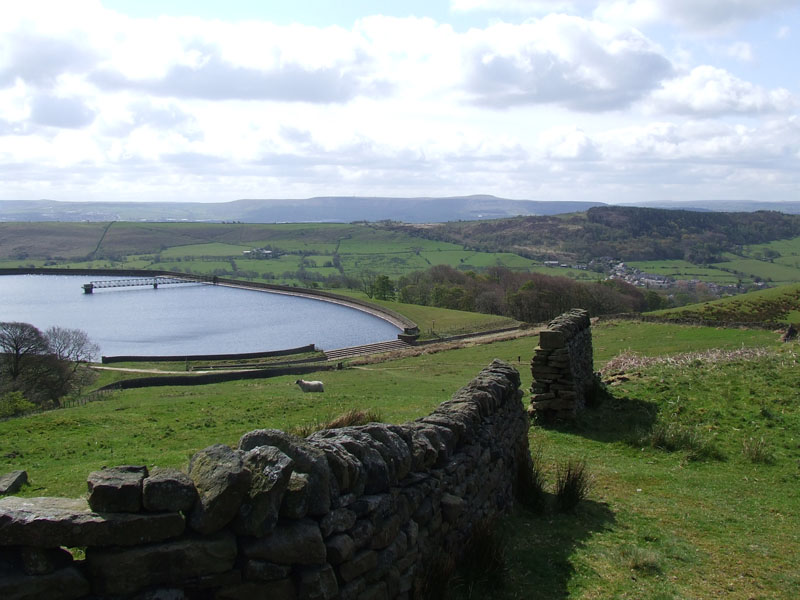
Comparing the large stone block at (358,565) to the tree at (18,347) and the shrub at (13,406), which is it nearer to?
the shrub at (13,406)

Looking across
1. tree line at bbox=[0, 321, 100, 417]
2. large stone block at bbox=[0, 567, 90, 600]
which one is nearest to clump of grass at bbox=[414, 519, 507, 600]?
large stone block at bbox=[0, 567, 90, 600]

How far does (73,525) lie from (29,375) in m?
36.0

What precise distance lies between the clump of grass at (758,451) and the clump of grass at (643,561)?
640cm

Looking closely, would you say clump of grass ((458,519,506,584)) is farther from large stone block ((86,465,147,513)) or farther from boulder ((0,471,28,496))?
boulder ((0,471,28,496))

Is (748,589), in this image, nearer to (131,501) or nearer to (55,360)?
(131,501)

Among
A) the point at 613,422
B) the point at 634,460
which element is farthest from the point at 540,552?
the point at 613,422

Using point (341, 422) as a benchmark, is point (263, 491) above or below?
above

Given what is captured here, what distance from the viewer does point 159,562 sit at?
4.34 meters

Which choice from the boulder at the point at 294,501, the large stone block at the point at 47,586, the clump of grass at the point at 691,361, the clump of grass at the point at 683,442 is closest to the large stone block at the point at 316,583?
the boulder at the point at 294,501

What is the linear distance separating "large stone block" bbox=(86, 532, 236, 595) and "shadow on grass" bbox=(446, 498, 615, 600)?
2549 millimetres

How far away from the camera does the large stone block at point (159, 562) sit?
166 inches

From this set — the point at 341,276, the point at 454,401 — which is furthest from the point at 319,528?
the point at 341,276

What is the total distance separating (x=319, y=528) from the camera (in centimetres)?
499

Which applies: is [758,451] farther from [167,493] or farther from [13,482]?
[13,482]
